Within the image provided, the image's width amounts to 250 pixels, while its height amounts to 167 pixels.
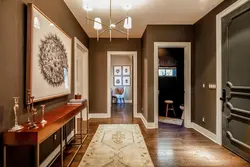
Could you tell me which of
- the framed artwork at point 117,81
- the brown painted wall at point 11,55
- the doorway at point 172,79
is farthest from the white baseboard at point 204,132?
the framed artwork at point 117,81

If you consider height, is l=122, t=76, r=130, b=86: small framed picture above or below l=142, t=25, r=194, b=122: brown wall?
below

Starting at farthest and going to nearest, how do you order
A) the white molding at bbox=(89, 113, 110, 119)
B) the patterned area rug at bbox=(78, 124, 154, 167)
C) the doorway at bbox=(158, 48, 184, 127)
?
the doorway at bbox=(158, 48, 184, 127), the white molding at bbox=(89, 113, 110, 119), the patterned area rug at bbox=(78, 124, 154, 167)

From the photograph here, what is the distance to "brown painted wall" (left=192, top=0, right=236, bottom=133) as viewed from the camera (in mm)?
3900

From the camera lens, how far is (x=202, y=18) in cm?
446

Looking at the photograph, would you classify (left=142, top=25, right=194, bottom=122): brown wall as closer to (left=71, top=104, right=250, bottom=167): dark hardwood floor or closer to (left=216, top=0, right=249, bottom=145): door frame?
(left=71, top=104, right=250, bottom=167): dark hardwood floor

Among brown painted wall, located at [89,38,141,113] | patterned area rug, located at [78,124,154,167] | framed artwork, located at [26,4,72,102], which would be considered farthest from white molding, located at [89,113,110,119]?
framed artwork, located at [26,4,72,102]

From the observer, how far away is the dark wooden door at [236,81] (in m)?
2.88

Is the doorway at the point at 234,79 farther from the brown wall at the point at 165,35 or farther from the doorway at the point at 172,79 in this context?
the doorway at the point at 172,79

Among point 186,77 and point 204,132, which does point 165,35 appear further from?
point 204,132

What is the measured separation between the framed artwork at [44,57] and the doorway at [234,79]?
113 inches

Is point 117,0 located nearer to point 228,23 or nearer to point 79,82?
point 228,23

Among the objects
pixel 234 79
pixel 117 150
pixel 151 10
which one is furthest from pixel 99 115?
pixel 234 79

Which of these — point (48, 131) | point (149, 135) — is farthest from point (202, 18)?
point (48, 131)

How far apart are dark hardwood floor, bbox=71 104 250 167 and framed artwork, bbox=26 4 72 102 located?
116cm
